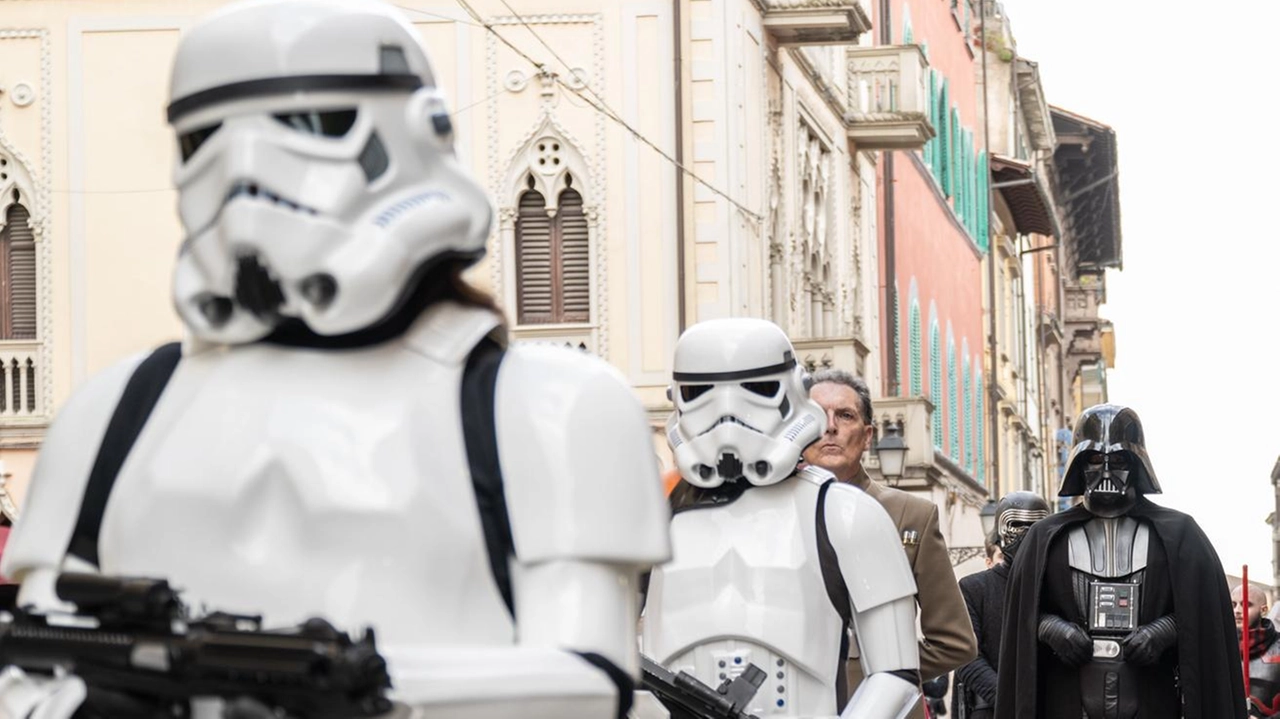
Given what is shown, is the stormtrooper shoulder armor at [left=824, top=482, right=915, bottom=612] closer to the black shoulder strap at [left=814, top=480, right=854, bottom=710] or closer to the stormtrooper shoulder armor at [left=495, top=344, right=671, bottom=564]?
the black shoulder strap at [left=814, top=480, right=854, bottom=710]

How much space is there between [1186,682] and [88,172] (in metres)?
16.9

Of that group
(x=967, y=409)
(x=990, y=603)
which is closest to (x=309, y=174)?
(x=990, y=603)

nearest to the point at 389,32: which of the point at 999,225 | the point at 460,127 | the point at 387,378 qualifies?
the point at 387,378

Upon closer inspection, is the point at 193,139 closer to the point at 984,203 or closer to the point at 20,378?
the point at 20,378

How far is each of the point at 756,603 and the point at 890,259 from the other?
97.5ft

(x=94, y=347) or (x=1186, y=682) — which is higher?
(x=94, y=347)

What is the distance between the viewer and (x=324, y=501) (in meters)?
4.24

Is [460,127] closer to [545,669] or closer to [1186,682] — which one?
[1186,682]

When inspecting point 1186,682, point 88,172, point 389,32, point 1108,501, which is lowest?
point 1186,682

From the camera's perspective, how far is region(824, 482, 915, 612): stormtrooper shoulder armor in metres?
7.79

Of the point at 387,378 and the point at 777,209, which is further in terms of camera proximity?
the point at 777,209

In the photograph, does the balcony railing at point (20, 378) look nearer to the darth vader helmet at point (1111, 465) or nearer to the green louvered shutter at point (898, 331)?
the green louvered shutter at point (898, 331)

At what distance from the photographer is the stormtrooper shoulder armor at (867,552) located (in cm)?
779

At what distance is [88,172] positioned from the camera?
86.9 ft
